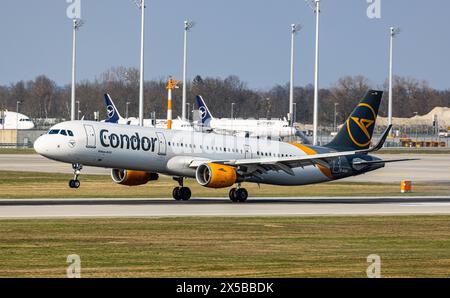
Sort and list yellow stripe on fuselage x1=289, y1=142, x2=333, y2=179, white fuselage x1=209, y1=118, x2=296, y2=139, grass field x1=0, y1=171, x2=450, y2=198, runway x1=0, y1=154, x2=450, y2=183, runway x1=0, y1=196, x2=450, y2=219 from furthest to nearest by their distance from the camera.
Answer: white fuselage x1=209, y1=118, x2=296, y2=139 → runway x1=0, y1=154, x2=450, y2=183 → grass field x1=0, y1=171, x2=450, y2=198 → yellow stripe on fuselage x1=289, y1=142, x2=333, y2=179 → runway x1=0, y1=196, x2=450, y2=219

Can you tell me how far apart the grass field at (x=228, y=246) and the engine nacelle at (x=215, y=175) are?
30.0 feet

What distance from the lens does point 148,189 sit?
2884 inches

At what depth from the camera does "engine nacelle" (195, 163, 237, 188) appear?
57197 mm

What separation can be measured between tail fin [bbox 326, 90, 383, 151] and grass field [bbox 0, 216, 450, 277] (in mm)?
16357

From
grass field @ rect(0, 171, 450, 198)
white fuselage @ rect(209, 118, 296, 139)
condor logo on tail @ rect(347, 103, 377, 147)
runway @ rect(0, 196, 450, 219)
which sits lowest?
runway @ rect(0, 196, 450, 219)

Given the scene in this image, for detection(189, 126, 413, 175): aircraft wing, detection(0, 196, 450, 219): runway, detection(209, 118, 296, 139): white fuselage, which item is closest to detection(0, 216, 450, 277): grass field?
detection(0, 196, 450, 219): runway

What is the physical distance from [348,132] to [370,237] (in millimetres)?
25238

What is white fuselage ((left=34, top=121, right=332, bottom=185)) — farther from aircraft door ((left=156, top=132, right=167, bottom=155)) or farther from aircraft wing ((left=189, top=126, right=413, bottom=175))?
aircraft wing ((left=189, top=126, right=413, bottom=175))

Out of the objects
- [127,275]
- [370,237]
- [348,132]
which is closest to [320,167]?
[348,132]

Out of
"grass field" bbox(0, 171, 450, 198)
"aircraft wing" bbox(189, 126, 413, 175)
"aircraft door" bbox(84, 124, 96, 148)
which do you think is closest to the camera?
"aircraft door" bbox(84, 124, 96, 148)

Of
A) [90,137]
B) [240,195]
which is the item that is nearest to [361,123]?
[240,195]

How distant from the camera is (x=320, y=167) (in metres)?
64.1
